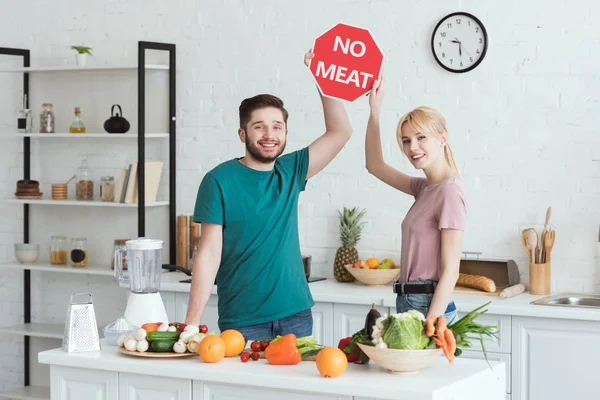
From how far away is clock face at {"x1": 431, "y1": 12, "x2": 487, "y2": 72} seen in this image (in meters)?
4.80

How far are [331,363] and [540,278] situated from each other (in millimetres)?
2211

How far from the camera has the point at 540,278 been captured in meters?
4.52

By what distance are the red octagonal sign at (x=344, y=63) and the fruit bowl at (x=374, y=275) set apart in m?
1.69

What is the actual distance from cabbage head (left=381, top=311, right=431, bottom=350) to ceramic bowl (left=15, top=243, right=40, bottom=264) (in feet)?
12.2

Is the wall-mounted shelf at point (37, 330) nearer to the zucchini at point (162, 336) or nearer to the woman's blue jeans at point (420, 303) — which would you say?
the zucchini at point (162, 336)

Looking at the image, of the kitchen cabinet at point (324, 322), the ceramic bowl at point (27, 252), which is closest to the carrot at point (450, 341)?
the kitchen cabinet at point (324, 322)

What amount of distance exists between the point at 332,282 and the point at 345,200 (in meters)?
0.48

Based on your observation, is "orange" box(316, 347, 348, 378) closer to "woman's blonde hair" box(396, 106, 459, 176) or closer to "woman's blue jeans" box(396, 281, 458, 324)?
"woman's blue jeans" box(396, 281, 458, 324)

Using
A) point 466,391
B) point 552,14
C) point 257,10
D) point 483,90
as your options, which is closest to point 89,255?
point 257,10

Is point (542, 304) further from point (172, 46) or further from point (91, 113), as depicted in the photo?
point (91, 113)

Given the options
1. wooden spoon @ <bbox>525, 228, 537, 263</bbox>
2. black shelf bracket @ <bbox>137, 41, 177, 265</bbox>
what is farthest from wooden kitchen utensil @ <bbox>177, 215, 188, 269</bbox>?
wooden spoon @ <bbox>525, 228, 537, 263</bbox>

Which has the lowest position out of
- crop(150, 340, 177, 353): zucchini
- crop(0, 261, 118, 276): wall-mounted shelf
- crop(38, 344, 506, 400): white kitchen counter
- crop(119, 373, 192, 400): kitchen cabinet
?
crop(119, 373, 192, 400): kitchen cabinet

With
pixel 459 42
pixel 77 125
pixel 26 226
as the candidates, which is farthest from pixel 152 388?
pixel 26 226

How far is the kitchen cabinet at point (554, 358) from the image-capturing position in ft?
13.3
